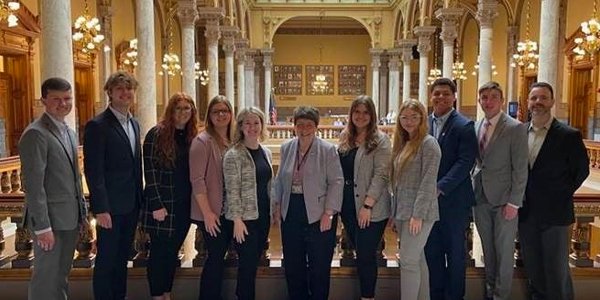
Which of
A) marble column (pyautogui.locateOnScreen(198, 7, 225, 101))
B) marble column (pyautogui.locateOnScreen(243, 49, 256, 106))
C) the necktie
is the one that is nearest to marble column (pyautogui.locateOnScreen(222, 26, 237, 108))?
marble column (pyautogui.locateOnScreen(198, 7, 225, 101))

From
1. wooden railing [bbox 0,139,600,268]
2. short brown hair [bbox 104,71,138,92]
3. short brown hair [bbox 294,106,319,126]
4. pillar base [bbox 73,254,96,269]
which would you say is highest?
short brown hair [bbox 104,71,138,92]

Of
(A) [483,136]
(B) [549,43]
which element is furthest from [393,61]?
(A) [483,136]

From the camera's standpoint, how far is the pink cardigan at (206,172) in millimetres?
3398

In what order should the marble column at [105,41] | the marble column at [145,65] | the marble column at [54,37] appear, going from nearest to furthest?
the marble column at [54,37], the marble column at [145,65], the marble column at [105,41]

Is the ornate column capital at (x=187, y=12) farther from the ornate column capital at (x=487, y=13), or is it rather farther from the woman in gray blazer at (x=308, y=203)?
the woman in gray blazer at (x=308, y=203)

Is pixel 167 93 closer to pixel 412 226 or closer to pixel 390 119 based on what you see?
pixel 390 119

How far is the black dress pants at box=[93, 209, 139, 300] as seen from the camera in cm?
342

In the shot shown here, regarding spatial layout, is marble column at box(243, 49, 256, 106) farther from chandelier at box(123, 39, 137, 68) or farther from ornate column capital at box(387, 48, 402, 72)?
chandelier at box(123, 39, 137, 68)

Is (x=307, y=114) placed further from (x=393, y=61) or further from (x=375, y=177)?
(x=393, y=61)

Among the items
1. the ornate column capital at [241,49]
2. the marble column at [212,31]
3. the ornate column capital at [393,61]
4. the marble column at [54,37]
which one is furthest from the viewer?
the ornate column capital at [393,61]

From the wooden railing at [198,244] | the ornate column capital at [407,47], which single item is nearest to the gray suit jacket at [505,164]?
the wooden railing at [198,244]

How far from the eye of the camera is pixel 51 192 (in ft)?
10.6

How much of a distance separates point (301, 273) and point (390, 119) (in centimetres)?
1962

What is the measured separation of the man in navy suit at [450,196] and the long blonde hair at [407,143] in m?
0.28
